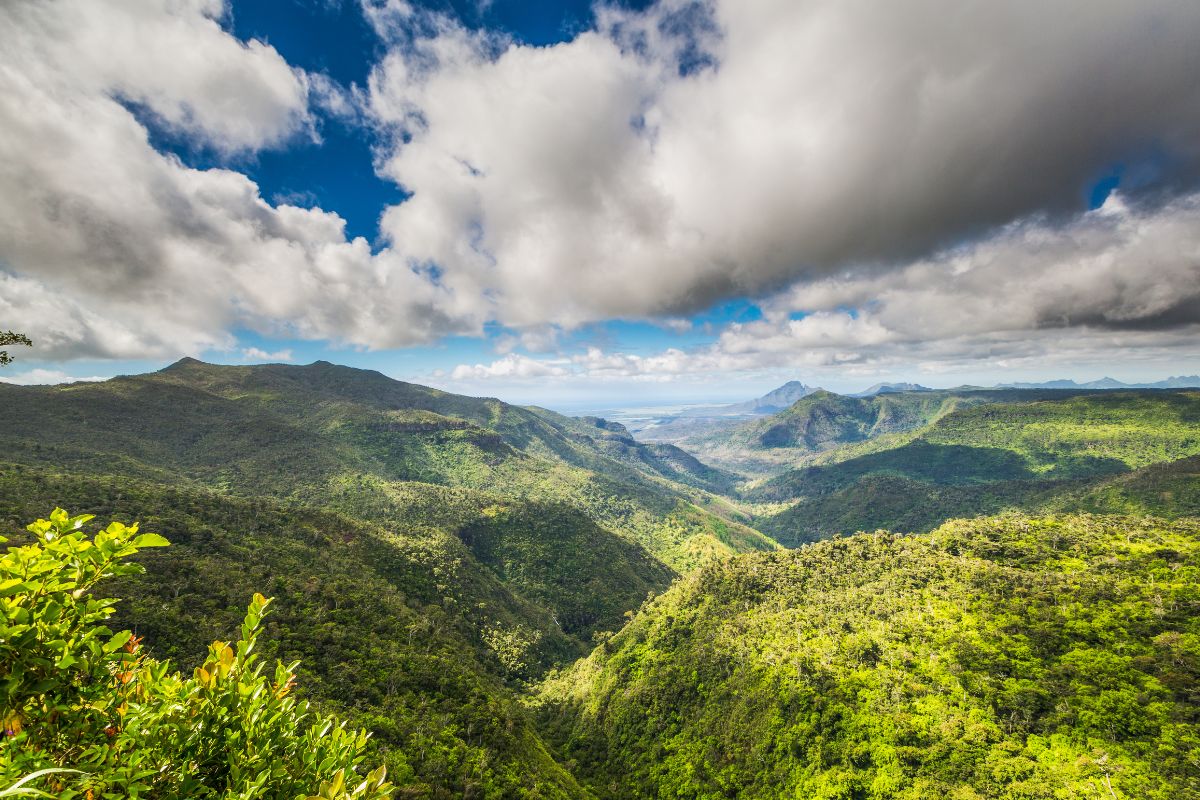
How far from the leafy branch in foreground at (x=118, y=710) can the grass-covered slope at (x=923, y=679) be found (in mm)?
70157

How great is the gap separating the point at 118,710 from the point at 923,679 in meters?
82.1

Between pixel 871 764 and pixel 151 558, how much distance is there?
101813mm

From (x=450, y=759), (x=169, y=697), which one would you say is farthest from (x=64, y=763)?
(x=450, y=759)

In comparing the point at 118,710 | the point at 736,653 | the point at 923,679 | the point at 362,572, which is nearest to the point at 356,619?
the point at 362,572

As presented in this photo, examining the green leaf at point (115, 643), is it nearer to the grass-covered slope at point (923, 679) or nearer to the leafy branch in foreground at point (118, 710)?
the leafy branch in foreground at point (118, 710)

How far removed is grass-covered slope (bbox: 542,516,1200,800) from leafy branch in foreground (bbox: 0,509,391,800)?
70.2m

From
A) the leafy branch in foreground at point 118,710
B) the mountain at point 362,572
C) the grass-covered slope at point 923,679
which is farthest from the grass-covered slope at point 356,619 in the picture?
the leafy branch in foreground at point 118,710

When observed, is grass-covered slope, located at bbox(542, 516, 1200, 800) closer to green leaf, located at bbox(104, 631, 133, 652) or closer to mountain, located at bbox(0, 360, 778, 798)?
mountain, located at bbox(0, 360, 778, 798)

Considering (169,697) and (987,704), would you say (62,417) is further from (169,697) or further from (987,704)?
(987,704)

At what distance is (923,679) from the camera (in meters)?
60.4

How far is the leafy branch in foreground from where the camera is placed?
12.0 ft

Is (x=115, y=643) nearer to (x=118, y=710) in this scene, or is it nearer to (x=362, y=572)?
(x=118, y=710)

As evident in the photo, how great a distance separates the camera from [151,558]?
2542 inches

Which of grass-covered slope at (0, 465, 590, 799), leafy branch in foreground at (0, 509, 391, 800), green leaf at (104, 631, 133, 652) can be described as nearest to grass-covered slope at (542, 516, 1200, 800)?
grass-covered slope at (0, 465, 590, 799)
